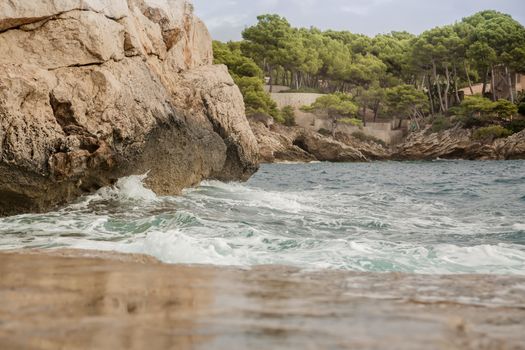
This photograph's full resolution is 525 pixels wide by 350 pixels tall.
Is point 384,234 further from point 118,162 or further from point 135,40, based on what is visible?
point 135,40

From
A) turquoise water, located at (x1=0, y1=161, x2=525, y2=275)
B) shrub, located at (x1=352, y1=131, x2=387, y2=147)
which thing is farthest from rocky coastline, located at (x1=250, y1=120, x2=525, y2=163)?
turquoise water, located at (x1=0, y1=161, x2=525, y2=275)

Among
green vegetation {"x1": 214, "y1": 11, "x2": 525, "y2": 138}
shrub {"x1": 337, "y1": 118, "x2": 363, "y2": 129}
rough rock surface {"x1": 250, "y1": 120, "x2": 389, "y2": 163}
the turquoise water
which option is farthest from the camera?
shrub {"x1": 337, "y1": 118, "x2": 363, "y2": 129}

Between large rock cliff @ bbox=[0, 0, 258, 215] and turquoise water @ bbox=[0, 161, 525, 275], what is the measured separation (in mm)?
479

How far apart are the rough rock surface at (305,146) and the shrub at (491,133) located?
977cm

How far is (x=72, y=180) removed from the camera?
10102mm

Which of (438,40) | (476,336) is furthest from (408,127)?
(476,336)

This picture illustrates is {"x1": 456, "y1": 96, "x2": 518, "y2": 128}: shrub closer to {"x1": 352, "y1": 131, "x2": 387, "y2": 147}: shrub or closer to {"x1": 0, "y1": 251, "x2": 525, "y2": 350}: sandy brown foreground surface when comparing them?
{"x1": 352, "y1": 131, "x2": 387, "y2": 147}: shrub

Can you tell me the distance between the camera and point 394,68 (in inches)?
2854

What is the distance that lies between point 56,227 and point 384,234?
472cm

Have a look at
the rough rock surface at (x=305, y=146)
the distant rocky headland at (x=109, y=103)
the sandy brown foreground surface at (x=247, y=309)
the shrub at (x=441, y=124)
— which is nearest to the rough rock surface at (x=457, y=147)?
the shrub at (x=441, y=124)

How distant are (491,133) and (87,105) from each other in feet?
157

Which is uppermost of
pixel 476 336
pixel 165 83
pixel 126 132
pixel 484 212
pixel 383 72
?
pixel 383 72

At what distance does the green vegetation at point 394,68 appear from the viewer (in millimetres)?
56156

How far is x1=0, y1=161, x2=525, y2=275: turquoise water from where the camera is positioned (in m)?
6.36
